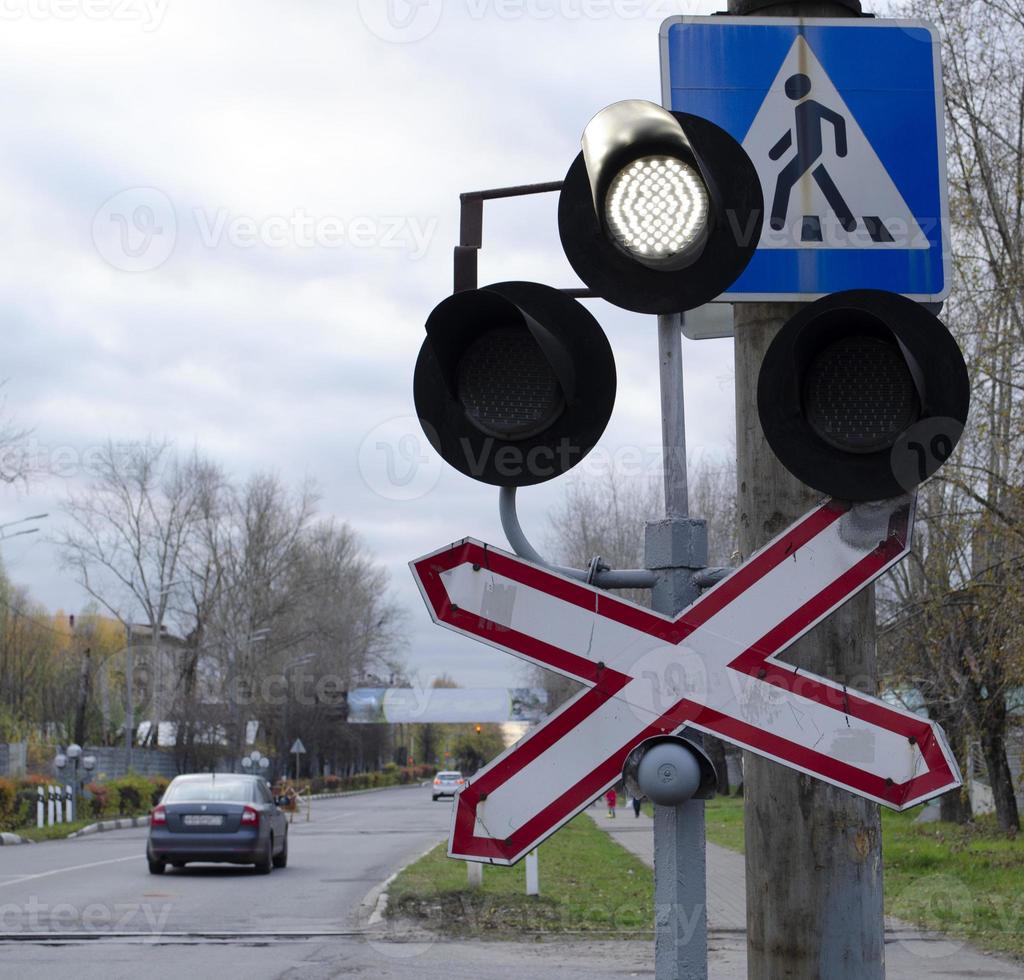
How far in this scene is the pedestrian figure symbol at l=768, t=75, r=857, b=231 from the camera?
3398 mm

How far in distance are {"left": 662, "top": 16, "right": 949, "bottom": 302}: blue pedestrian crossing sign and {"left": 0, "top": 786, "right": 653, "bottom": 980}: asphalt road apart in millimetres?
7909

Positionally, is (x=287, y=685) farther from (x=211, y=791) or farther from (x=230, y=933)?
(x=230, y=933)

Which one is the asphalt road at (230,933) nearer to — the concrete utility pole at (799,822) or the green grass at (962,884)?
the green grass at (962,884)

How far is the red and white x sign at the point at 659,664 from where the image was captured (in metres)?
2.37

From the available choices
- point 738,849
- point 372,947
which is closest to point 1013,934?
point 372,947

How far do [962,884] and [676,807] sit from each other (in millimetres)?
16248

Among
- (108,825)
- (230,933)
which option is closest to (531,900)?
(230,933)

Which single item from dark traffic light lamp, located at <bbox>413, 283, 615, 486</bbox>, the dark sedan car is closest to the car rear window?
the dark sedan car

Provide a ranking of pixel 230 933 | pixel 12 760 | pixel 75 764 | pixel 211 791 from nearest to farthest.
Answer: pixel 230 933, pixel 211 791, pixel 75 764, pixel 12 760

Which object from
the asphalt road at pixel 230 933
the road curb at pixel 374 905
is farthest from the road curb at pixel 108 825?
the road curb at pixel 374 905

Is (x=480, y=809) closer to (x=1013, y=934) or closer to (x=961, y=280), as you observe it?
(x=1013, y=934)

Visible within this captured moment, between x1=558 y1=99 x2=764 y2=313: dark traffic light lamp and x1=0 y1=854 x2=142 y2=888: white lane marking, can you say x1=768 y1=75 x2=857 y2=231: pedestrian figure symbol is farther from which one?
x1=0 y1=854 x2=142 y2=888: white lane marking

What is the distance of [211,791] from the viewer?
21.7m

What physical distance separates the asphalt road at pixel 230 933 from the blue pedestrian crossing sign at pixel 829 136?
791 cm
